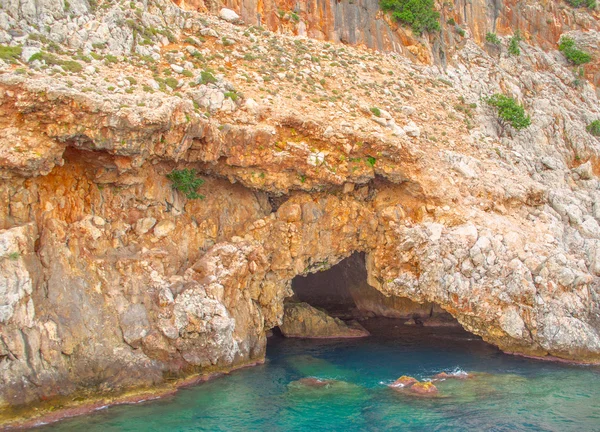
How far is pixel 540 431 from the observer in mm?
21906

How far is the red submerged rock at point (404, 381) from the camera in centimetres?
2669

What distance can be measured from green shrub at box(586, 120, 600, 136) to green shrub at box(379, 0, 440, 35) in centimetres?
1457

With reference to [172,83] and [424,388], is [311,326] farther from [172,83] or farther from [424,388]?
[172,83]

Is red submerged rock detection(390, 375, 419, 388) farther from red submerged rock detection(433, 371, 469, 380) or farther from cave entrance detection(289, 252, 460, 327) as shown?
cave entrance detection(289, 252, 460, 327)

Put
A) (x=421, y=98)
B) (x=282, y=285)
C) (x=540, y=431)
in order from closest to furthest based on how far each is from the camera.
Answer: (x=540, y=431)
(x=282, y=285)
(x=421, y=98)

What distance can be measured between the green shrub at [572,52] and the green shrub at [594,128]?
9.62 m

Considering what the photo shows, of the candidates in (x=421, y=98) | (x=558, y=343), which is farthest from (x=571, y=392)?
(x=421, y=98)

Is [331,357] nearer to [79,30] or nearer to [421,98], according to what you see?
[421,98]

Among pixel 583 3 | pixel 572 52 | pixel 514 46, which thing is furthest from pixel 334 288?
pixel 583 3

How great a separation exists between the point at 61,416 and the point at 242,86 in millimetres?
19622

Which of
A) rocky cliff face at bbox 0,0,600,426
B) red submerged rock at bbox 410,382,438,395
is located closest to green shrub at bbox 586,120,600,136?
rocky cliff face at bbox 0,0,600,426

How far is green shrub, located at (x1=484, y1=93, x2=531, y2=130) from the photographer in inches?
1588

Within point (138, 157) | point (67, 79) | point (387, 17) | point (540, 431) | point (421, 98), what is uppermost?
point (387, 17)

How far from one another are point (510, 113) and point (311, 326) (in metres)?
21.0
